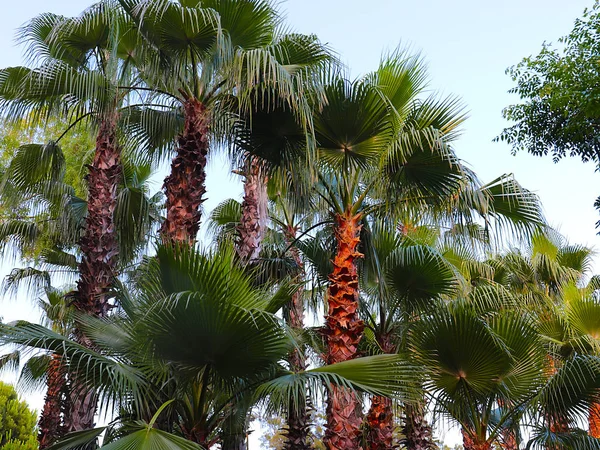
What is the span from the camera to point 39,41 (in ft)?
29.3

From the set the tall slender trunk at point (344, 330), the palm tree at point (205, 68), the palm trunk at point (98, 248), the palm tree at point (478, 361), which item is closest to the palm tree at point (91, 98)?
the palm trunk at point (98, 248)

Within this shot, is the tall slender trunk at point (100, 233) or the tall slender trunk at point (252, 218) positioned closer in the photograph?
the tall slender trunk at point (100, 233)

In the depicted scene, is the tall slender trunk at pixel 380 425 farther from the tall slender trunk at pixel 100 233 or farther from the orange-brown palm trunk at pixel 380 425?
the tall slender trunk at pixel 100 233

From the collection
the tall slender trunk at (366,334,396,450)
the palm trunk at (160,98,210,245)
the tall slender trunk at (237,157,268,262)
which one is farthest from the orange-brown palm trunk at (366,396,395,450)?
the palm trunk at (160,98,210,245)

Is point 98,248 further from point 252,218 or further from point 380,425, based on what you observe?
point 380,425

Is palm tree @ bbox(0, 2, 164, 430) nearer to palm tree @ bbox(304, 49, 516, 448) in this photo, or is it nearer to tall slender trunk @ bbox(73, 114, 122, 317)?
tall slender trunk @ bbox(73, 114, 122, 317)

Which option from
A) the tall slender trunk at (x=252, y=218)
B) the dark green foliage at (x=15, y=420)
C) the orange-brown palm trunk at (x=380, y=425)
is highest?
the tall slender trunk at (x=252, y=218)

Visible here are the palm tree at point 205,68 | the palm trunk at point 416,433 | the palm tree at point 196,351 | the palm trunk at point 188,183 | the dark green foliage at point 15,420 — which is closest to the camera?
the palm tree at point 196,351

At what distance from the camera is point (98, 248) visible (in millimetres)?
7828

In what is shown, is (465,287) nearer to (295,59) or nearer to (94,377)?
(295,59)

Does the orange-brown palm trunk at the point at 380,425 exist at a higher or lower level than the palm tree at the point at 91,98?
lower

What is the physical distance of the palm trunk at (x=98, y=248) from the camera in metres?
7.55

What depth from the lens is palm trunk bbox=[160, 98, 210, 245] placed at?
7.03 metres

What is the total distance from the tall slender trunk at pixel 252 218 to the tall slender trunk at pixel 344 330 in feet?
8.02
